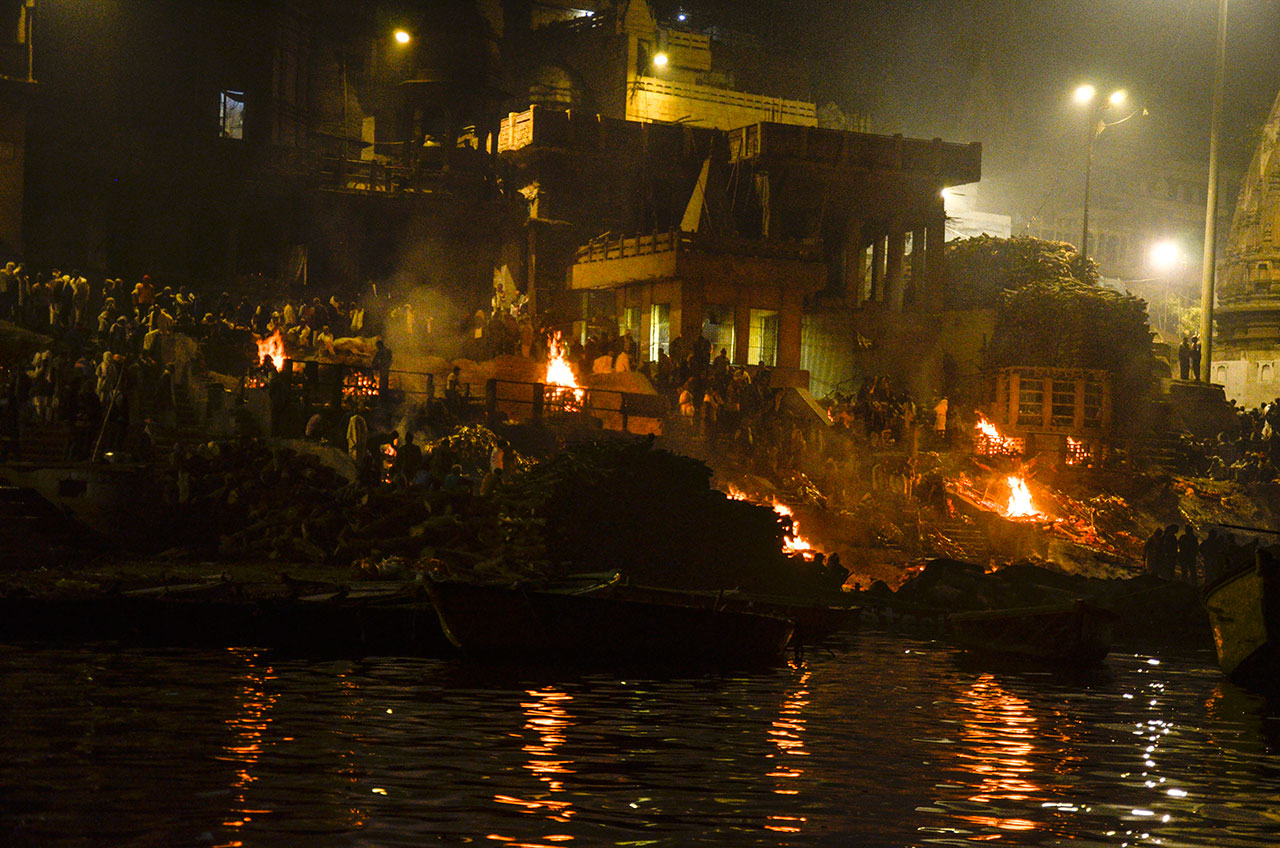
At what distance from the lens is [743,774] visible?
11492 mm

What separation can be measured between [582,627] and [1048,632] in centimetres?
859

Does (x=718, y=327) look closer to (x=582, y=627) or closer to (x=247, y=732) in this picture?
(x=582, y=627)

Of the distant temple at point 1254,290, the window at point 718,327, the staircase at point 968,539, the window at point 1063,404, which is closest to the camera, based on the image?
the staircase at point 968,539

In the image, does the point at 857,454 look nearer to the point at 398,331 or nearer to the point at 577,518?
the point at 577,518

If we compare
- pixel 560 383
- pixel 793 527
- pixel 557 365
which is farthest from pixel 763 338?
pixel 793 527

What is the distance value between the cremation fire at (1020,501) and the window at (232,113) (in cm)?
2775

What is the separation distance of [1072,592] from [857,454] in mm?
7568

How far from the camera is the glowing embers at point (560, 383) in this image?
32.0 m

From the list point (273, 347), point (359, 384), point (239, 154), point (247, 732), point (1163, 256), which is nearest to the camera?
point (247, 732)

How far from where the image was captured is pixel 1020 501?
3684 centimetres

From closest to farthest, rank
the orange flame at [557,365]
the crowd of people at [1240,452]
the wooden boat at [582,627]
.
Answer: the wooden boat at [582,627]
the orange flame at [557,365]
the crowd of people at [1240,452]

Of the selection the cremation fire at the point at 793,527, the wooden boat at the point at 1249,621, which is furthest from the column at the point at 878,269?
the wooden boat at the point at 1249,621

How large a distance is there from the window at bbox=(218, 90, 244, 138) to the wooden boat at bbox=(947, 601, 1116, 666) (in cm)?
3176

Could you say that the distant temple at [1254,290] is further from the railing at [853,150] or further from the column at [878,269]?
the column at [878,269]
